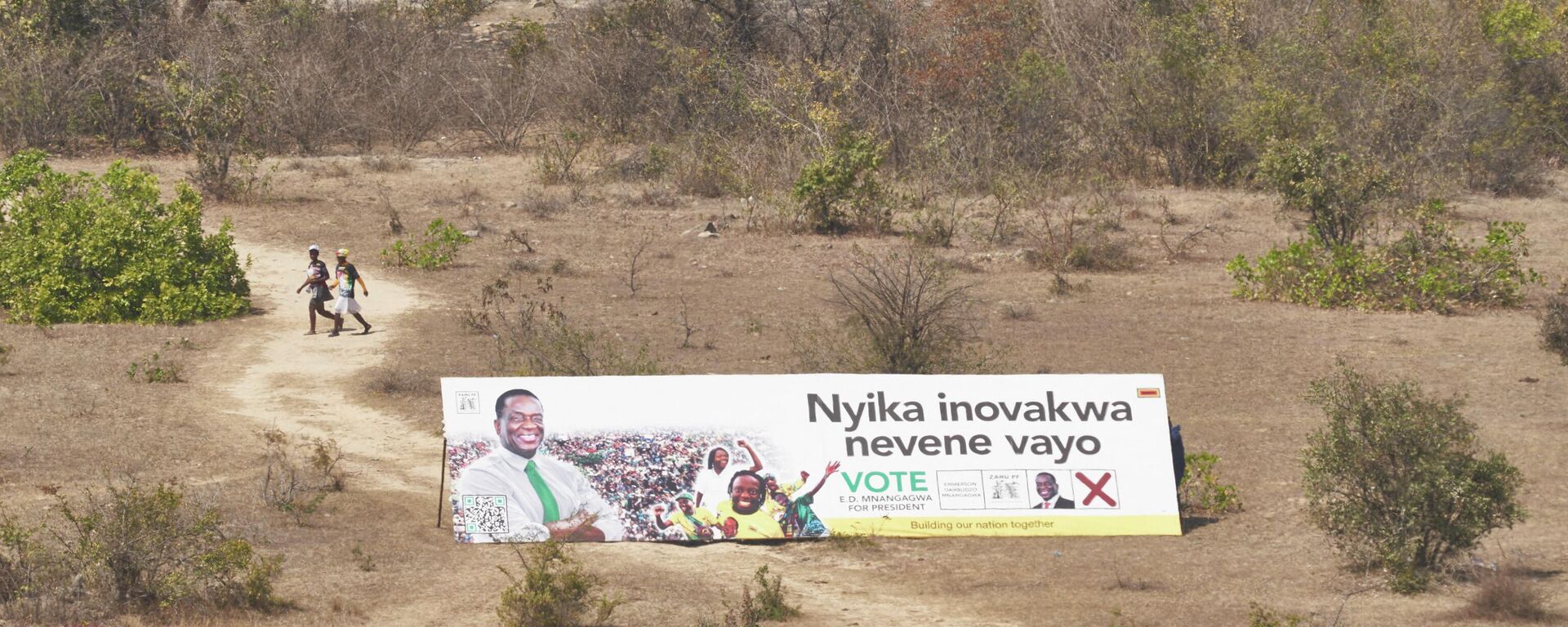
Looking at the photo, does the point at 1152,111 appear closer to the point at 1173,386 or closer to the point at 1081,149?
the point at 1081,149

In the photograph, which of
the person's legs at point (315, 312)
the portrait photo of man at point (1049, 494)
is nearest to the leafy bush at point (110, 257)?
the person's legs at point (315, 312)

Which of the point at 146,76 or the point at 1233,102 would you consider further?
the point at 146,76

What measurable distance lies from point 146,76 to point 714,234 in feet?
53.3

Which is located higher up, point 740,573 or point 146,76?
point 146,76

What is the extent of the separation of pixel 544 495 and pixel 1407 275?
1277 centimetres

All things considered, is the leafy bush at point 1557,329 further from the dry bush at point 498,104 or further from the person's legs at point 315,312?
the dry bush at point 498,104

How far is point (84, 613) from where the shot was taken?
8945 millimetres

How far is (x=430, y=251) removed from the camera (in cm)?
2238

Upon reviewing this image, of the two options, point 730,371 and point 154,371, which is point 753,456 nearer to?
point 730,371

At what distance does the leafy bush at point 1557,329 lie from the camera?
16672 mm

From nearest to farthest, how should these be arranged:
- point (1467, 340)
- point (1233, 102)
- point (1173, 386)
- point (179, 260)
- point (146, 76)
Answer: point (1173, 386) < point (1467, 340) < point (179, 260) < point (1233, 102) < point (146, 76)

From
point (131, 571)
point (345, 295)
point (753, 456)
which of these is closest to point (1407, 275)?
point (753, 456)

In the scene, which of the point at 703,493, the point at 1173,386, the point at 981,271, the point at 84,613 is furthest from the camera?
the point at 981,271

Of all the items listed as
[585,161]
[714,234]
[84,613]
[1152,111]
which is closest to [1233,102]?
[1152,111]
